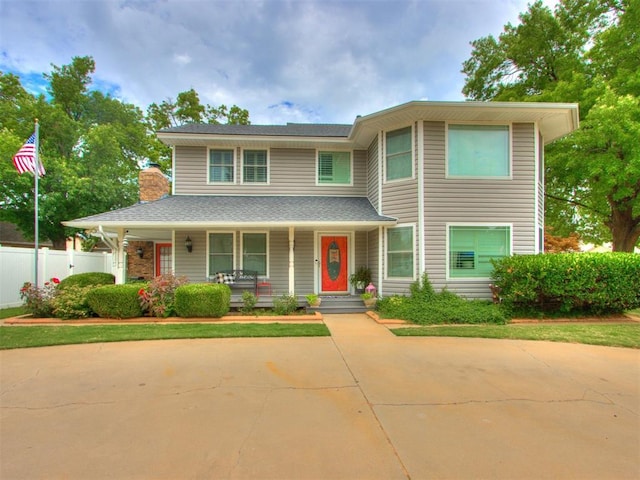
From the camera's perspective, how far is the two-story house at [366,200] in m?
8.39

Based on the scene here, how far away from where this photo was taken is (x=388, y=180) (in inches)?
361

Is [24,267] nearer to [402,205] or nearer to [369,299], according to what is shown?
[369,299]

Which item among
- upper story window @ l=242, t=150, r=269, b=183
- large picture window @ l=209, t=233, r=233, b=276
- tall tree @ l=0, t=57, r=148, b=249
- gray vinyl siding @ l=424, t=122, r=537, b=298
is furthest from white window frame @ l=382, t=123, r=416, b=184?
tall tree @ l=0, t=57, r=148, b=249

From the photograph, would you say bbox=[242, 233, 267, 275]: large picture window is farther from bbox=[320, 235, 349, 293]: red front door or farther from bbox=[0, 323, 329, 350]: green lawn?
bbox=[0, 323, 329, 350]: green lawn

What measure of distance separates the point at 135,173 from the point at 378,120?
18051mm

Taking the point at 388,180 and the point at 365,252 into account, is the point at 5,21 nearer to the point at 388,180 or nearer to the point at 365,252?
the point at 388,180

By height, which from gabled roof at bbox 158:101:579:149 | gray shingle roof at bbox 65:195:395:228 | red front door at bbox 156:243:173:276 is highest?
gabled roof at bbox 158:101:579:149

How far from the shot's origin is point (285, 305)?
27.1 feet

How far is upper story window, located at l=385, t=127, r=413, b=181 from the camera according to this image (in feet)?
28.6

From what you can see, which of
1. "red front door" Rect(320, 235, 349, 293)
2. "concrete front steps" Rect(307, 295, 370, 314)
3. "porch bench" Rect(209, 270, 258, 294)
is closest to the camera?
"concrete front steps" Rect(307, 295, 370, 314)

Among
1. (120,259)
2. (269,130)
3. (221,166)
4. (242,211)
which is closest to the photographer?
(120,259)

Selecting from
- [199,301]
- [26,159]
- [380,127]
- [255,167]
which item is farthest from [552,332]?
[26,159]

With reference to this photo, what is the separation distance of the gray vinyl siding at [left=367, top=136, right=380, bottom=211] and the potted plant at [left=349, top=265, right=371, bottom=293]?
2088mm

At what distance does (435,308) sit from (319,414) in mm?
5423
